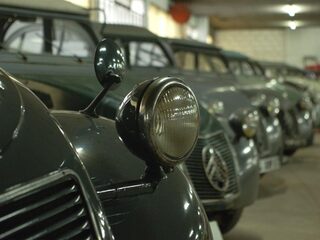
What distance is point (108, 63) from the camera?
5.28ft

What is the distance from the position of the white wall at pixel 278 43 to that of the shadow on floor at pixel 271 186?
Answer: 68.3 ft

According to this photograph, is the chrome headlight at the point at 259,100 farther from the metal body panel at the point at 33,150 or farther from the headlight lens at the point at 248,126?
the metal body panel at the point at 33,150

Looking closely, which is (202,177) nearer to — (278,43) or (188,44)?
(188,44)

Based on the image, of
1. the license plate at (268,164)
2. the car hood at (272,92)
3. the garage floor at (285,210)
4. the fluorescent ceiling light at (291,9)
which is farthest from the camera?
the fluorescent ceiling light at (291,9)

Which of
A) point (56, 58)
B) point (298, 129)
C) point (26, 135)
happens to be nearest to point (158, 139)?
point (26, 135)

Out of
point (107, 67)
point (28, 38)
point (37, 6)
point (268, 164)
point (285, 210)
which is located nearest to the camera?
point (107, 67)

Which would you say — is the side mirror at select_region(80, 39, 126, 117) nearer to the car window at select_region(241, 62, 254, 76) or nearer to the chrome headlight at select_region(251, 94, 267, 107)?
the chrome headlight at select_region(251, 94, 267, 107)

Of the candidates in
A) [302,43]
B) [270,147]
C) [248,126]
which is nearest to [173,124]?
[248,126]

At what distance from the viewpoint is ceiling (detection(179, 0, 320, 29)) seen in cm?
1855

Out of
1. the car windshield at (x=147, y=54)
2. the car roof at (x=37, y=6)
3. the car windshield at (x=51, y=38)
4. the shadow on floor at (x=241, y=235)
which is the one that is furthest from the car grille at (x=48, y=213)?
the car windshield at (x=147, y=54)

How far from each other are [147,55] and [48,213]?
14.2 ft

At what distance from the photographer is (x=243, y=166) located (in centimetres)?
357

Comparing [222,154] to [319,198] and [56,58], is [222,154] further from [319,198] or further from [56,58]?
[319,198]

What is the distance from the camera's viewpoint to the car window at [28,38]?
3752 mm
